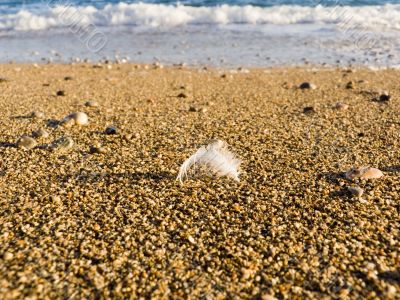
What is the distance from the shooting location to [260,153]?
3.67 m

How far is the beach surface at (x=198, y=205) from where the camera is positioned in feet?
6.61

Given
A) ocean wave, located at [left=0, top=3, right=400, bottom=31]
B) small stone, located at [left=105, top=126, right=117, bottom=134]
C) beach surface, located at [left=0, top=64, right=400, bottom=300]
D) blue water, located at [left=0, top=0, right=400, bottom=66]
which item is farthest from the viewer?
ocean wave, located at [left=0, top=3, right=400, bottom=31]

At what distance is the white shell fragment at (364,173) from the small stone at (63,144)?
2.39 meters

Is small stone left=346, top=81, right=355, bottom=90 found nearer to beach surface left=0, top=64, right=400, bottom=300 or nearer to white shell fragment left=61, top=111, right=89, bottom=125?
beach surface left=0, top=64, right=400, bottom=300

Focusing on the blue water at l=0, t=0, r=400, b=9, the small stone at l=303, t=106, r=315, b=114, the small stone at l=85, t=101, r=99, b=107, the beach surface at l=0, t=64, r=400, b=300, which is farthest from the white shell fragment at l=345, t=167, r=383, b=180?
the blue water at l=0, t=0, r=400, b=9

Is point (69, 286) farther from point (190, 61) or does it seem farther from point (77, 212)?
point (190, 61)

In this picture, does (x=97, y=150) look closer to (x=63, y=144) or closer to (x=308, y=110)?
(x=63, y=144)

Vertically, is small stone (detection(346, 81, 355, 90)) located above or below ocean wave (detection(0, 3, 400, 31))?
above

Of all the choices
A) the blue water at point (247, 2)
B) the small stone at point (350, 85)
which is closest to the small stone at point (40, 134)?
the small stone at point (350, 85)

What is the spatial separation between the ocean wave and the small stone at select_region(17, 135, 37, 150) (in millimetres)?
11615

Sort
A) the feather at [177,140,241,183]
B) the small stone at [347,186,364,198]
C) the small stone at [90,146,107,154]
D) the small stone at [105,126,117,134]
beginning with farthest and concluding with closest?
the small stone at [105,126,117,134] < the small stone at [90,146,107,154] < the feather at [177,140,241,183] < the small stone at [347,186,364,198]

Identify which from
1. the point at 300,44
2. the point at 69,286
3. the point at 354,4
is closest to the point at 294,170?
the point at 69,286

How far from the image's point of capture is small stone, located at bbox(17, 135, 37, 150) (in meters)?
3.73

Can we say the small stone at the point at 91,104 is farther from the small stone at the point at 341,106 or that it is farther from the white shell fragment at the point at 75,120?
the small stone at the point at 341,106
